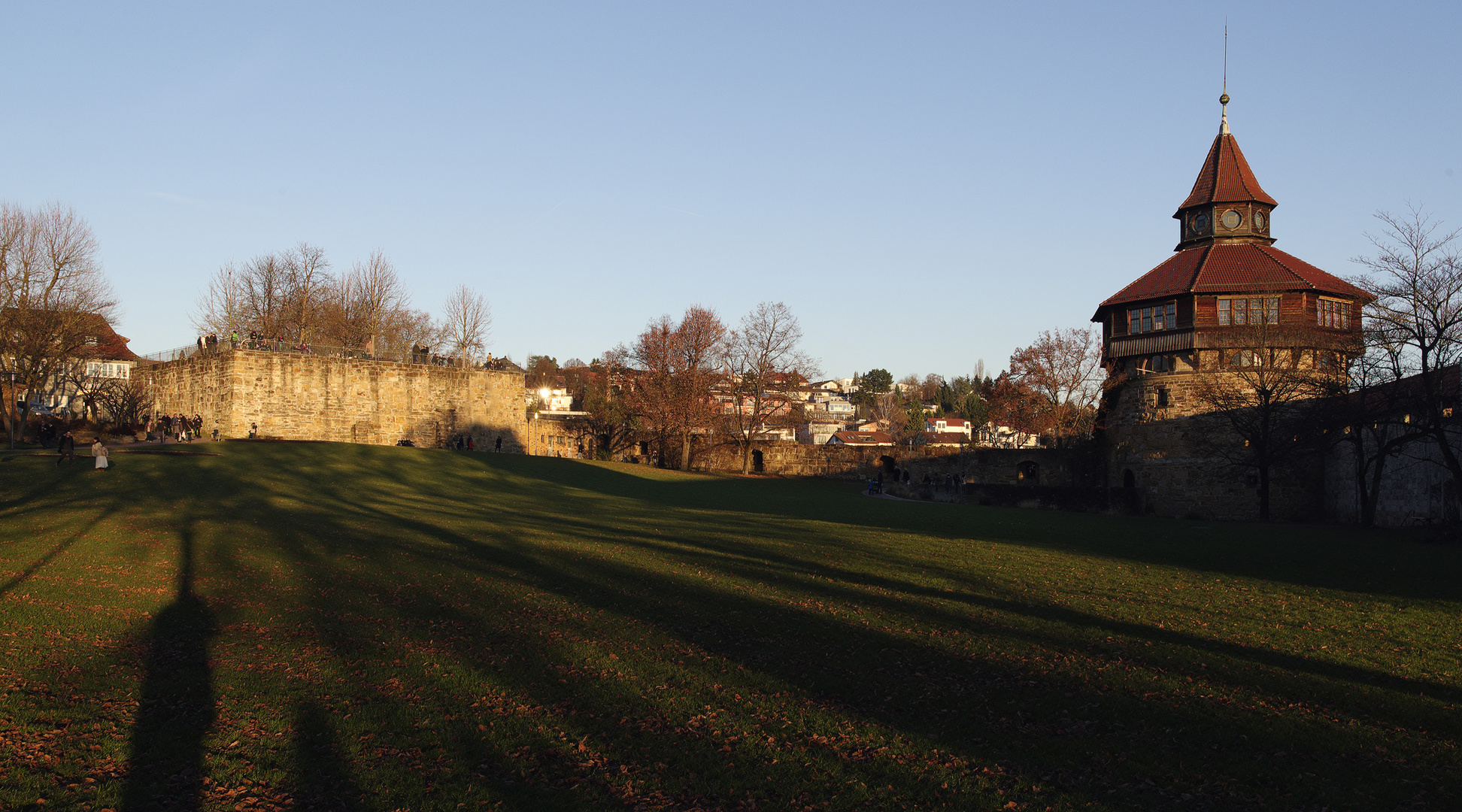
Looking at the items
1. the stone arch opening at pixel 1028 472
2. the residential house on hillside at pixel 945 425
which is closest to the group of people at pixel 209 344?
the stone arch opening at pixel 1028 472

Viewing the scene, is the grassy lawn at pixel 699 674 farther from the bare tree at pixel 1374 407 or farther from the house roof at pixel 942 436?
the house roof at pixel 942 436

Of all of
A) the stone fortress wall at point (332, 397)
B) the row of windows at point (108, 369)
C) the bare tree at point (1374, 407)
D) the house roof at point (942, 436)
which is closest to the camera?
the bare tree at point (1374, 407)

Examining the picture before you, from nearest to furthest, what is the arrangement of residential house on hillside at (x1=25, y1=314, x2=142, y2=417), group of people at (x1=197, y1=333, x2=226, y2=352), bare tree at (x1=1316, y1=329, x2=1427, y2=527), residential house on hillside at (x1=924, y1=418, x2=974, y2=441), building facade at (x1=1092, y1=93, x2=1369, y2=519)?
1. bare tree at (x1=1316, y1=329, x2=1427, y2=527)
2. building facade at (x1=1092, y1=93, x2=1369, y2=519)
3. group of people at (x1=197, y1=333, x2=226, y2=352)
4. residential house on hillside at (x1=25, y1=314, x2=142, y2=417)
5. residential house on hillside at (x1=924, y1=418, x2=974, y2=441)

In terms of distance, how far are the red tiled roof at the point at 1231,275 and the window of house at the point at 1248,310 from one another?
1.31ft

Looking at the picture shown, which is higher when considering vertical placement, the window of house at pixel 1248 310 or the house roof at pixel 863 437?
the window of house at pixel 1248 310

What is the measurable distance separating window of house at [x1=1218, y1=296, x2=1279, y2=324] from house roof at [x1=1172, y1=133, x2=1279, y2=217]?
17.9 ft

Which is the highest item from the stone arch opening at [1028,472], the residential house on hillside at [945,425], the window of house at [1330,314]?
the window of house at [1330,314]

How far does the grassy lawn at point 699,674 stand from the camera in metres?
5.88

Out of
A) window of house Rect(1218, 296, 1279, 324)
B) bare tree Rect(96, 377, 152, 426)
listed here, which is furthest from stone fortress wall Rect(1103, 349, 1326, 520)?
bare tree Rect(96, 377, 152, 426)

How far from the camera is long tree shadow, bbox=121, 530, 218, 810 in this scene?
18.6 feet

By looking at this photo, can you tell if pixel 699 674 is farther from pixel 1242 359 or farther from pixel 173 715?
pixel 1242 359

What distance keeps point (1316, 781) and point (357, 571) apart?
11.8 metres

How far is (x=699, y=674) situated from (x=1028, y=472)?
39.7 metres

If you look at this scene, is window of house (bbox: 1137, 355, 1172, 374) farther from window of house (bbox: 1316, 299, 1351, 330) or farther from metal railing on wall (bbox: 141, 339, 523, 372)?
metal railing on wall (bbox: 141, 339, 523, 372)
